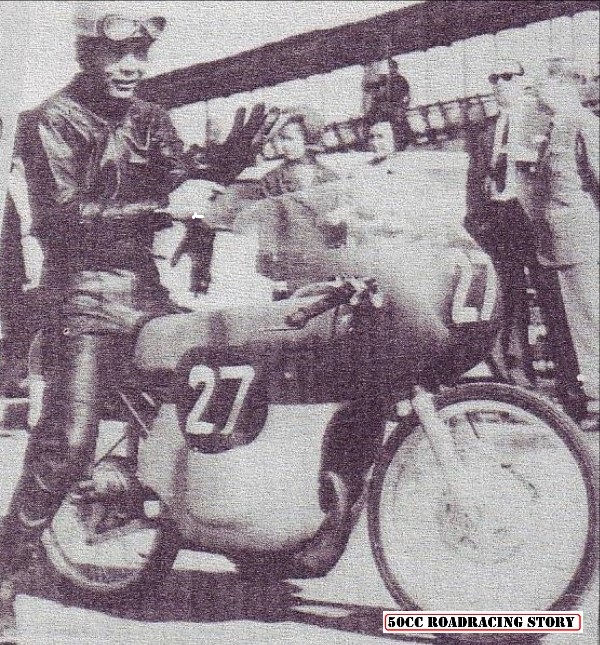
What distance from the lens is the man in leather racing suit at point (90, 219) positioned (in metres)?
3.07

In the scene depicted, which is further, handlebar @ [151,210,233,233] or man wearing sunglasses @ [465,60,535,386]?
handlebar @ [151,210,233,233]

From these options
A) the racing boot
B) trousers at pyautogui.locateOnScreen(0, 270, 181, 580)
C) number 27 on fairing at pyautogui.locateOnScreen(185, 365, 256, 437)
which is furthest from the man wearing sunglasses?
the racing boot

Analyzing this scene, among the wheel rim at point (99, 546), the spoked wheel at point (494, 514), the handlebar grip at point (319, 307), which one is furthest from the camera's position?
the wheel rim at point (99, 546)

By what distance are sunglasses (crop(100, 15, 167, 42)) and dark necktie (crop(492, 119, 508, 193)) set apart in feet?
4.39

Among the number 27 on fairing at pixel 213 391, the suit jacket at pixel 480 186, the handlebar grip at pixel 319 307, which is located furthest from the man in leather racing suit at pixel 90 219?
the suit jacket at pixel 480 186

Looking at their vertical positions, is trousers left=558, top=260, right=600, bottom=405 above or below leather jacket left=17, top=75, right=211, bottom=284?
below

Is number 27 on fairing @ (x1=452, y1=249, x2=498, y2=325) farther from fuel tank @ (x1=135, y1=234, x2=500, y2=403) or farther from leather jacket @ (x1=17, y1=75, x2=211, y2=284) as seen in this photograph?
leather jacket @ (x1=17, y1=75, x2=211, y2=284)

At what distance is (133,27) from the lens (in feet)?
10.4

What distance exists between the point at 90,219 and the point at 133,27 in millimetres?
743

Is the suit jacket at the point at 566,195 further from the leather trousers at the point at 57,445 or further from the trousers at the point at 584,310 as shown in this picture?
the leather trousers at the point at 57,445

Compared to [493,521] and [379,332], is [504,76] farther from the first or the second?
[493,521]

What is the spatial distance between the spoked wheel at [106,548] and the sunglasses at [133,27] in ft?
5.69

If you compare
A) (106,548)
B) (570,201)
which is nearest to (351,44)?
(570,201)

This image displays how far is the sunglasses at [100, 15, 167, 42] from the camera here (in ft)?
10.4
